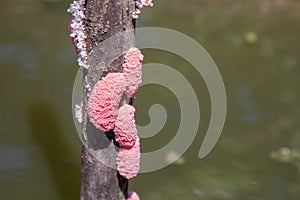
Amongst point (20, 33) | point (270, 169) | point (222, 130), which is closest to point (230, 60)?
point (222, 130)

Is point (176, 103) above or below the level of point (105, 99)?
above

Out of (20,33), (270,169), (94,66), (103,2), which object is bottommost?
(94,66)

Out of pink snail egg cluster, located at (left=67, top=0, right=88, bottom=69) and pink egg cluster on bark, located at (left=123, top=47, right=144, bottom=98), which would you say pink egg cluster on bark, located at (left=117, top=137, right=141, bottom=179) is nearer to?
pink egg cluster on bark, located at (left=123, top=47, right=144, bottom=98)

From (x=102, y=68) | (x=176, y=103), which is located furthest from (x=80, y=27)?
(x=176, y=103)

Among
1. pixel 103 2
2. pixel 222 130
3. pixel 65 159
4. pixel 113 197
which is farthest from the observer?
pixel 222 130

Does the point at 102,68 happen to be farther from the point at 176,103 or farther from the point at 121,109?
the point at 176,103

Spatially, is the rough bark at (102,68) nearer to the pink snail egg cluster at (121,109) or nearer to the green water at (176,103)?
the pink snail egg cluster at (121,109)

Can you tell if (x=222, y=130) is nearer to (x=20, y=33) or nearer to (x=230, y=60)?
(x=230, y=60)
